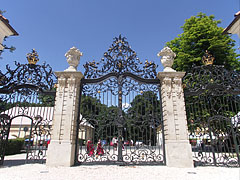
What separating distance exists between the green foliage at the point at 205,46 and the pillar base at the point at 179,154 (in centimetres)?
784

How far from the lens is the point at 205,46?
13055mm

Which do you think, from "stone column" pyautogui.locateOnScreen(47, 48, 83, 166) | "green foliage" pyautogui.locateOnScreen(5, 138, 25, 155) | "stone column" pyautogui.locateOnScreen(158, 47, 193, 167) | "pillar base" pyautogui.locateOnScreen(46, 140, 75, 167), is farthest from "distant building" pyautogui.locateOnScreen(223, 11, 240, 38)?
"green foliage" pyautogui.locateOnScreen(5, 138, 25, 155)

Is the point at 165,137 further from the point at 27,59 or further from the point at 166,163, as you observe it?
the point at 27,59

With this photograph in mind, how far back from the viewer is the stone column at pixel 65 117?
661cm

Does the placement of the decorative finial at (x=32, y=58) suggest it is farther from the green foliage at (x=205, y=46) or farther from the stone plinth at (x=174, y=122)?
the green foliage at (x=205, y=46)

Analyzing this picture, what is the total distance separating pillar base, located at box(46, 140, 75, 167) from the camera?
6.54 metres

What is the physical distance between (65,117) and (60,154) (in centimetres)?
155

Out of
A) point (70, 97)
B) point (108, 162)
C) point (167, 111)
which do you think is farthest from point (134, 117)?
point (70, 97)

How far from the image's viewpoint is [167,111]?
7.17 meters

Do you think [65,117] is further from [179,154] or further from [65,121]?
[179,154]

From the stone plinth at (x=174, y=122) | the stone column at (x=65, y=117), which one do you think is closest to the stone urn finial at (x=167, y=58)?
the stone plinth at (x=174, y=122)

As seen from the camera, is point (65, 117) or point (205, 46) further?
point (205, 46)

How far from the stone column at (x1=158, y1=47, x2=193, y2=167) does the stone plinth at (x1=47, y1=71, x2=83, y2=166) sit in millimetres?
4124

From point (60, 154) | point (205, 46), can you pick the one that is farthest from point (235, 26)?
point (60, 154)
